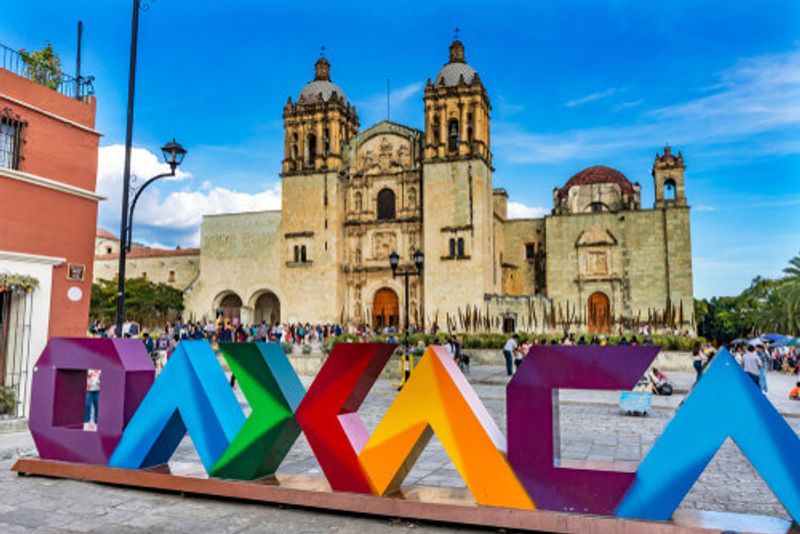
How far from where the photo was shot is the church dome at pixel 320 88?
37.0 metres

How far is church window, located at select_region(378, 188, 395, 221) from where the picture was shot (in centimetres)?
3603

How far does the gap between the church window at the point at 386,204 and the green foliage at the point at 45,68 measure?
25.3m

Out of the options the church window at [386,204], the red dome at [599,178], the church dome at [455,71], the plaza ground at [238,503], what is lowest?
the plaza ground at [238,503]

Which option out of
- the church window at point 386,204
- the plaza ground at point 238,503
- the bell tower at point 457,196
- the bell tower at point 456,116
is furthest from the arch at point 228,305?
the plaza ground at point 238,503

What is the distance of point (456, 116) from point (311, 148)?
28.4 feet

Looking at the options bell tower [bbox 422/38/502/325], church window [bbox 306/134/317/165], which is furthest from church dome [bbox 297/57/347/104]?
bell tower [bbox 422/38/502/325]

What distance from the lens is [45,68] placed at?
10859 mm

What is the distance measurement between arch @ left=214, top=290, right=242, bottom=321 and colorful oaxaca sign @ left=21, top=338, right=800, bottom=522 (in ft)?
103

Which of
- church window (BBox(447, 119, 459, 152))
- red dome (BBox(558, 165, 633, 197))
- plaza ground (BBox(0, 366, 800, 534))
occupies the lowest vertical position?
plaza ground (BBox(0, 366, 800, 534))

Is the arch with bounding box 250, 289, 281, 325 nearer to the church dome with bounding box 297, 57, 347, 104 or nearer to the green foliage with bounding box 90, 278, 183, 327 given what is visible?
the green foliage with bounding box 90, 278, 183, 327

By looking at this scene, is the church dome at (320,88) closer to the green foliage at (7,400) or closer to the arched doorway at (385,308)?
the arched doorway at (385,308)

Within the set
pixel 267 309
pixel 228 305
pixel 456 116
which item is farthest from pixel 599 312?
pixel 228 305

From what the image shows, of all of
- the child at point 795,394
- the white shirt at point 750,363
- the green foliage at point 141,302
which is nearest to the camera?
the white shirt at point 750,363

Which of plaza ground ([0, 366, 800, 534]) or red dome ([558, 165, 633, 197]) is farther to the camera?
red dome ([558, 165, 633, 197])
